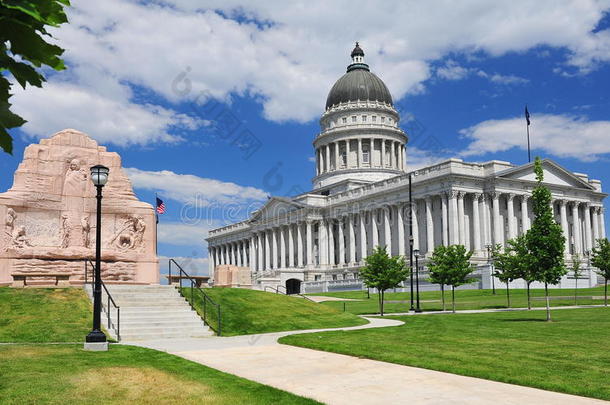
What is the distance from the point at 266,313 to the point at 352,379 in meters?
14.3

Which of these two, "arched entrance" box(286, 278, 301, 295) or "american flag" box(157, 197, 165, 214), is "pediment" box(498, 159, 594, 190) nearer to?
"arched entrance" box(286, 278, 301, 295)

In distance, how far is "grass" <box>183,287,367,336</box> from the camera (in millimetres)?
24234

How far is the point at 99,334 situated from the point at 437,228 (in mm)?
72747

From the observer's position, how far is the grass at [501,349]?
12102 mm

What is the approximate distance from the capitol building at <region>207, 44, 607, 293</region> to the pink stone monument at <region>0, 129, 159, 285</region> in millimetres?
28914

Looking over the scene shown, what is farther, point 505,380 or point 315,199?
point 315,199

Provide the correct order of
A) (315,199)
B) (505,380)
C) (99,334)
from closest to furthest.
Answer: (505,380), (99,334), (315,199)

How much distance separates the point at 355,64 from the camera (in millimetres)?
136500

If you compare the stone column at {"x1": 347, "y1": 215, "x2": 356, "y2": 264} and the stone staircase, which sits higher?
the stone column at {"x1": 347, "y1": 215, "x2": 356, "y2": 264}

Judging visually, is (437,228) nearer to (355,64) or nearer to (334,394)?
(355,64)

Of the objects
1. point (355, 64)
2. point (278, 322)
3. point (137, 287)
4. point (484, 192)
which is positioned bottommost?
point (278, 322)

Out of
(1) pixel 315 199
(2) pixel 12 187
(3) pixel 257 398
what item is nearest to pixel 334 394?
(3) pixel 257 398

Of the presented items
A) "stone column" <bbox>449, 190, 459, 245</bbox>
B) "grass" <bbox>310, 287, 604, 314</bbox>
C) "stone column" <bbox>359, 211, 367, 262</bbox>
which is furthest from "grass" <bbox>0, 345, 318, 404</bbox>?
"stone column" <bbox>359, 211, 367, 262</bbox>

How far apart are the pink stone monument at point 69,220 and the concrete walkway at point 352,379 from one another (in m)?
9.69
